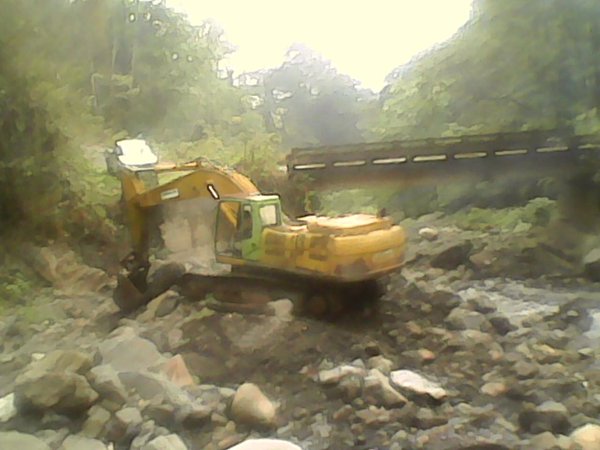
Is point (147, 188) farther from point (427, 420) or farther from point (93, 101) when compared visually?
point (427, 420)

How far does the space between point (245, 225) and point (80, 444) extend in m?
0.53

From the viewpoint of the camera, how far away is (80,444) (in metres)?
1.26

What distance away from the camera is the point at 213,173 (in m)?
1.42

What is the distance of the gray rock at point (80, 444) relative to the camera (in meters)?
1.25

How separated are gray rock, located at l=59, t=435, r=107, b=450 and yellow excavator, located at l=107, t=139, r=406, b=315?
274mm

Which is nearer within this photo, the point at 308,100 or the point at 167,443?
the point at 167,443

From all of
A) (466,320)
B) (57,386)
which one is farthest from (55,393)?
(466,320)

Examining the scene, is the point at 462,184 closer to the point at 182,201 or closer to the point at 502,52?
the point at 502,52

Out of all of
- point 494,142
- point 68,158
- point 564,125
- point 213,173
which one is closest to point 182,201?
point 213,173

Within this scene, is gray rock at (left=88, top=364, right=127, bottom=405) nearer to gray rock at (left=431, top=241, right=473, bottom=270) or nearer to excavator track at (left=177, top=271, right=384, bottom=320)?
excavator track at (left=177, top=271, right=384, bottom=320)

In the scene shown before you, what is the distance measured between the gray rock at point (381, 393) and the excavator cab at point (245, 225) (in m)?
0.34

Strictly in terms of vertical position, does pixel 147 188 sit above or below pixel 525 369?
above

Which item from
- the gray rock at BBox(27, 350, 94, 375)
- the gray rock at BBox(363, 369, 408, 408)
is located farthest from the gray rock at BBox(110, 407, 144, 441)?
the gray rock at BBox(363, 369, 408, 408)

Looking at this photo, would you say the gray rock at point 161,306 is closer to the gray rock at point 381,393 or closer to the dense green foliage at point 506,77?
the gray rock at point 381,393
